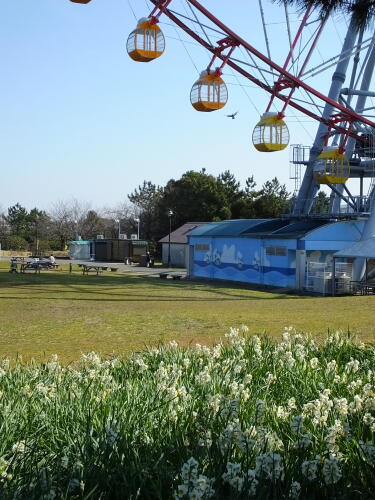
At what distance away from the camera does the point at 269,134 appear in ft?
92.1

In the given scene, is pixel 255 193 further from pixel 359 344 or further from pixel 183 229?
pixel 359 344

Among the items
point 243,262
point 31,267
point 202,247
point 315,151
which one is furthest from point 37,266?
point 315,151

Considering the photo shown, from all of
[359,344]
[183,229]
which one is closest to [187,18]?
[359,344]

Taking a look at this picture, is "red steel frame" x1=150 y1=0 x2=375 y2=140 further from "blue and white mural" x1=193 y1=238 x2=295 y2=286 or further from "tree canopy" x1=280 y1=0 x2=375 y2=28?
"tree canopy" x1=280 y1=0 x2=375 y2=28

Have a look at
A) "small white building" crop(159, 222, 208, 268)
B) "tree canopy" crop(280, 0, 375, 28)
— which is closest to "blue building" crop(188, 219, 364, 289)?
"small white building" crop(159, 222, 208, 268)

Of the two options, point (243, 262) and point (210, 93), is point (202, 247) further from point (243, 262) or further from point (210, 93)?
point (210, 93)

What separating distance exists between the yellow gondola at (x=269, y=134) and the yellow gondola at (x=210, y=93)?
3.65 metres

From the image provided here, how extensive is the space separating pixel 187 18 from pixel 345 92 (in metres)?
13.4

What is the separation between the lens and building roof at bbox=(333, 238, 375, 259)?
31.3 metres

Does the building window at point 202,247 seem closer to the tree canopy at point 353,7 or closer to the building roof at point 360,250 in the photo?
the building roof at point 360,250

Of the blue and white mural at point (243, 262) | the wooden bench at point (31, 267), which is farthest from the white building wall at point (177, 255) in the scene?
the blue and white mural at point (243, 262)

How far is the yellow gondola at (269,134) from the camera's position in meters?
28.1

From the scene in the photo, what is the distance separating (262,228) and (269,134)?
1185 cm

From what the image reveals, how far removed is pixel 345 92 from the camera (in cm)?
3631
